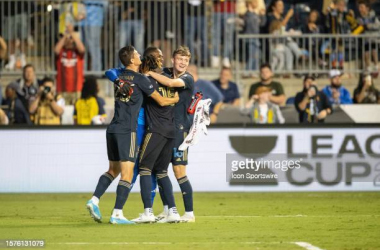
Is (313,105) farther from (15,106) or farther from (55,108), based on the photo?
(15,106)

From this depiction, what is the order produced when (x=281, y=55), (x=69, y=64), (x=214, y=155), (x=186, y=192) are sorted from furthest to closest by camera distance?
(x=281, y=55), (x=69, y=64), (x=214, y=155), (x=186, y=192)

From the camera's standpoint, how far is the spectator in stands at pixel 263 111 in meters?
21.6

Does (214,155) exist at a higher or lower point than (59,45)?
lower

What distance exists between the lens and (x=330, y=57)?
24.5 metres

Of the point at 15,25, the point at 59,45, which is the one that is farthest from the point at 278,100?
the point at 15,25

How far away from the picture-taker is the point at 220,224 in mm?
13273

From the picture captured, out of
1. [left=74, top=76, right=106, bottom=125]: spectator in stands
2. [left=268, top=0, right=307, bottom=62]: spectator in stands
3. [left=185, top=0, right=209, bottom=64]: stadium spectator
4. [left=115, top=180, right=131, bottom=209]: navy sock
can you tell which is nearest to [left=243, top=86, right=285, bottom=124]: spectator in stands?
[left=185, top=0, right=209, bottom=64]: stadium spectator

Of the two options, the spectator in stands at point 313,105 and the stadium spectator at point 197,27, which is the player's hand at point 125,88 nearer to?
the spectator in stands at point 313,105

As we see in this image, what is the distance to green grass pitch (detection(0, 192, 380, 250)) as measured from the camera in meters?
10.9

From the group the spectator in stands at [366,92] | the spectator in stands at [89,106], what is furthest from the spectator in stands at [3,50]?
the spectator in stands at [366,92]

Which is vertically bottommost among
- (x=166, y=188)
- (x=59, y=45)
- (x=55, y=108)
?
(x=166, y=188)

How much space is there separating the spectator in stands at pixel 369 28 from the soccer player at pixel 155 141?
12.2 metres

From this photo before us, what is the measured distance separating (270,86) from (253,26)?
242cm

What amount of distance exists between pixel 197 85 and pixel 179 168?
343 inches
